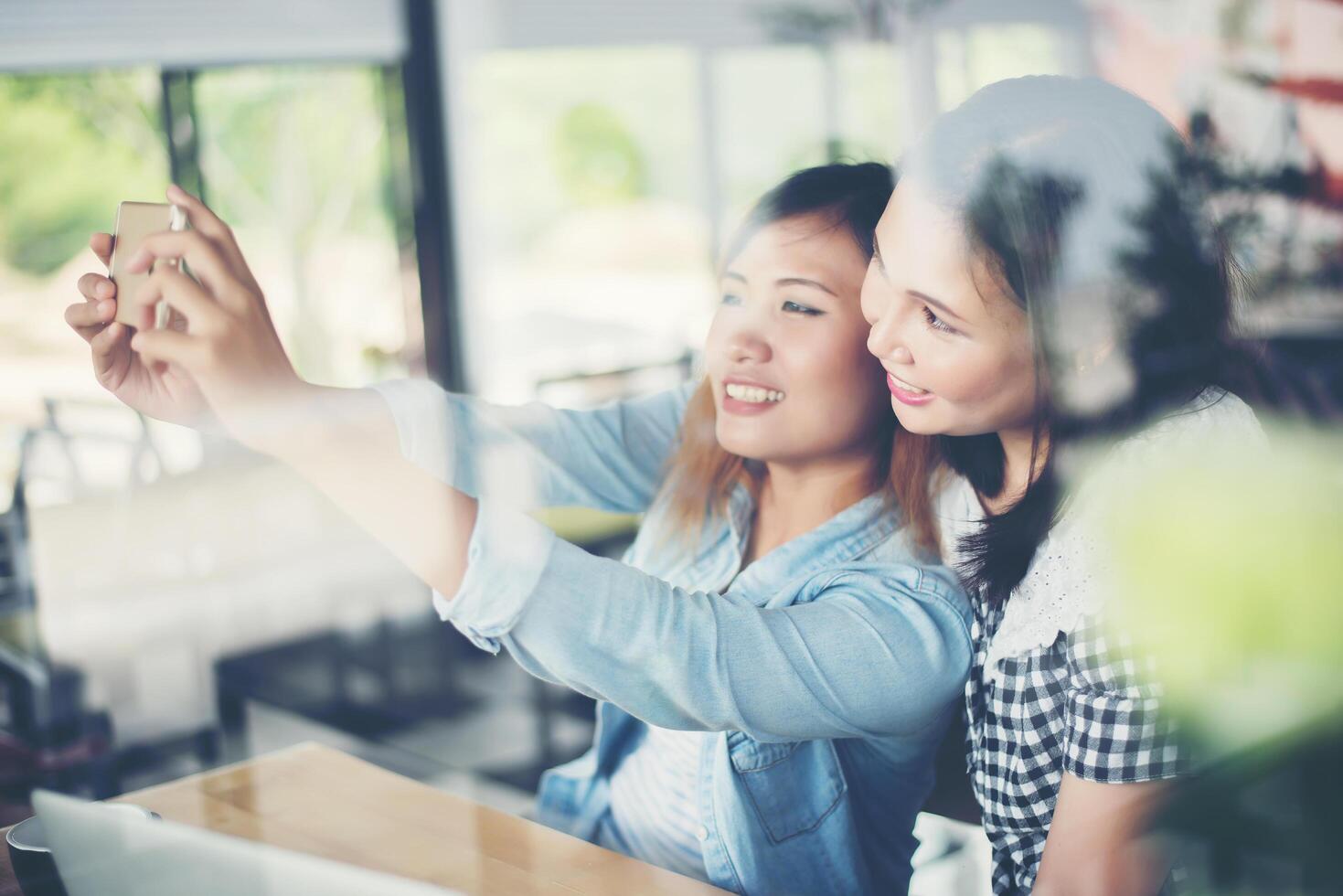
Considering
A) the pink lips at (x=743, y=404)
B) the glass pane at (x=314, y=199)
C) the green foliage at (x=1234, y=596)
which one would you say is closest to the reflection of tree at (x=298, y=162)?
the glass pane at (x=314, y=199)

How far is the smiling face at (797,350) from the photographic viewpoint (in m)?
0.68

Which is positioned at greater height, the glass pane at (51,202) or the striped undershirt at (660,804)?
the glass pane at (51,202)

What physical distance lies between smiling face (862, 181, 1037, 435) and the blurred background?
0.10 metres

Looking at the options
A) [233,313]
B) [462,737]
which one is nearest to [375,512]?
[233,313]

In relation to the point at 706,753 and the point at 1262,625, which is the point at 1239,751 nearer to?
the point at 1262,625

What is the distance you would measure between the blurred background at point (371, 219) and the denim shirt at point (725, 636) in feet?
0.14

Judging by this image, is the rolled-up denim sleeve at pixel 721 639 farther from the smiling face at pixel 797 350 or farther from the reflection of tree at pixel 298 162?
the reflection of tree at pixel 298 162

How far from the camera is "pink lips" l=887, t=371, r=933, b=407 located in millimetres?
595

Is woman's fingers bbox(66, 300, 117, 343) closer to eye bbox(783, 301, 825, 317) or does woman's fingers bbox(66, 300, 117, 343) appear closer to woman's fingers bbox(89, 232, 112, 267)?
woman's fingers bbox(89, 232, 112, 267)

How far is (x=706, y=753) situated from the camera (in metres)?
0.71

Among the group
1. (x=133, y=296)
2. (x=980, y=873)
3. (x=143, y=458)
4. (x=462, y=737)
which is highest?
(x=133, y=296)

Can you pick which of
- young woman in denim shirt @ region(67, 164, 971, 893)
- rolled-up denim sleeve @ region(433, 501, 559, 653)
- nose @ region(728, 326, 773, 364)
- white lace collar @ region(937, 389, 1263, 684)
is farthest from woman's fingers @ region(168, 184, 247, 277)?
white lace collar @ region(937, 389, 1263, 684)

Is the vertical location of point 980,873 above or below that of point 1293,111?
below

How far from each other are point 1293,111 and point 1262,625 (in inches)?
11.5
